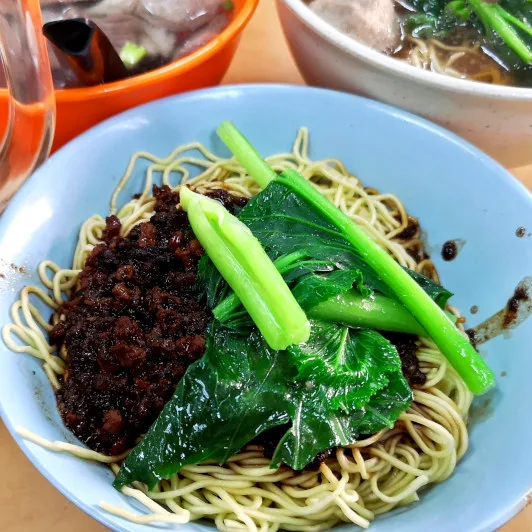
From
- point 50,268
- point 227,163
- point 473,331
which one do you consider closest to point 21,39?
point 50,268

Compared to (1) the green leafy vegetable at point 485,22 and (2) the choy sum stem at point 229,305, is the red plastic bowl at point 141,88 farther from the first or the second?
(2) the choy sum stem at point 229,305

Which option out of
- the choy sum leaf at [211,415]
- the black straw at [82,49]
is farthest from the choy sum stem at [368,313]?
the black straw at [82,49]

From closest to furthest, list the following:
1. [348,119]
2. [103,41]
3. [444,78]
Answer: [444,78], [103,41], [348,119]

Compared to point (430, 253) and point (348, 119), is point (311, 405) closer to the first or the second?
point (430, 253)

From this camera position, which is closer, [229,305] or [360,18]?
[229,305]

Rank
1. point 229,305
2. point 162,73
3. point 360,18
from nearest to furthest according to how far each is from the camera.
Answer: point 229,305, point 162,73, point 360,18

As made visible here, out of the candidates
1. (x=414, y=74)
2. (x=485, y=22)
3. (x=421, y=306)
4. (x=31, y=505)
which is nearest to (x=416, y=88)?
(x=414, y=74)

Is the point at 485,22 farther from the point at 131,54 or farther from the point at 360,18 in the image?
the point at 131,54
